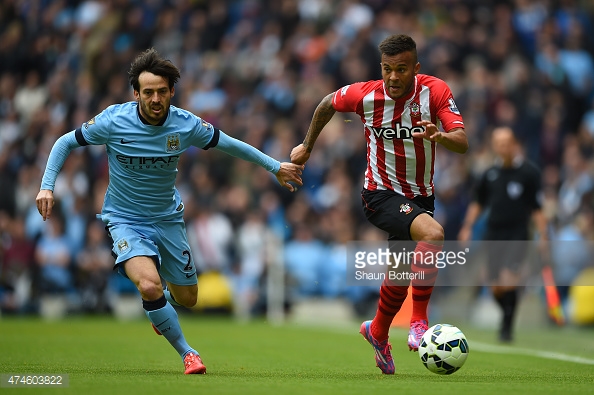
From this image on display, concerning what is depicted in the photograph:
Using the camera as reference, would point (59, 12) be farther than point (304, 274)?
Yes

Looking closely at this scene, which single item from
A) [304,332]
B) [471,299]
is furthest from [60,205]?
[471,299]

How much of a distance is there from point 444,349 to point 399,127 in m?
1.87

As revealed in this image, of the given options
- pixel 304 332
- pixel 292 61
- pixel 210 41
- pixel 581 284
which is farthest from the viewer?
pixel 210 41

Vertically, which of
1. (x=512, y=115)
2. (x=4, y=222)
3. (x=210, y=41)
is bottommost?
(x=4, y=222)

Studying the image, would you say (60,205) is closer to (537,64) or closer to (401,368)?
(537,64)

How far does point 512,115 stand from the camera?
60.2 ft

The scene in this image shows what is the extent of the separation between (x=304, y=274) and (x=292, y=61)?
483 centimetres

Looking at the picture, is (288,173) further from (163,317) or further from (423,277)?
(163,317)

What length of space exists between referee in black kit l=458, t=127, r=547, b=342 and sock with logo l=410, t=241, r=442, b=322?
15.5 feet

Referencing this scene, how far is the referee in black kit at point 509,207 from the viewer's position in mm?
13148

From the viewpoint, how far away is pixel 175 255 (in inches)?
345
